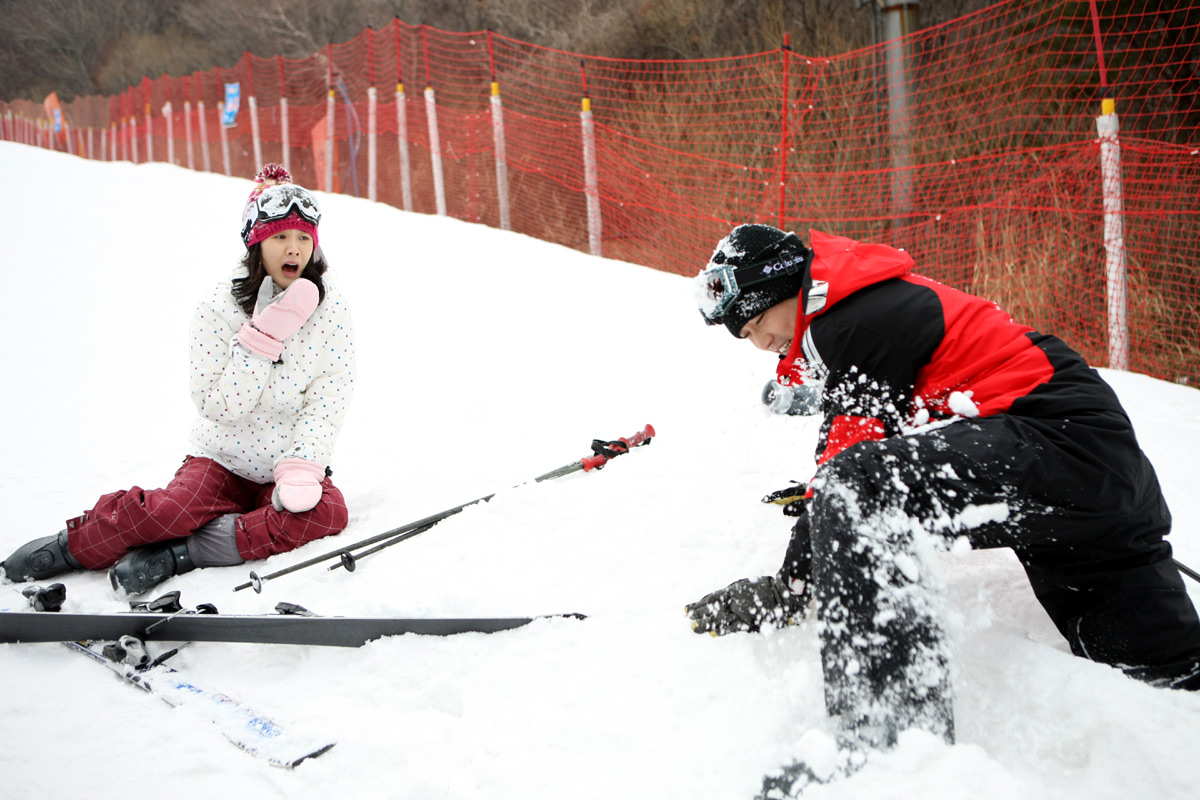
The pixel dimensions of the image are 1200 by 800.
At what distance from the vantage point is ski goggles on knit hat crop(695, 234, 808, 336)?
1787 mm

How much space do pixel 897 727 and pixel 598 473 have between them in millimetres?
1669

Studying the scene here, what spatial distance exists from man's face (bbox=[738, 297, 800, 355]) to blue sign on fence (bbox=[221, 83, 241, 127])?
1564cm

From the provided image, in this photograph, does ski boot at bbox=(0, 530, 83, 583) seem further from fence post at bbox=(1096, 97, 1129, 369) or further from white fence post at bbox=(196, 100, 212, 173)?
white fence post at bbox=(196, 100, 212, 173)

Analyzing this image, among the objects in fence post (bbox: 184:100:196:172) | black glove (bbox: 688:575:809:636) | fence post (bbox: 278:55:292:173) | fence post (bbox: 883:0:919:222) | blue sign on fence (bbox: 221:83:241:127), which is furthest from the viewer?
fence post (bbox: 184:100:196:172)

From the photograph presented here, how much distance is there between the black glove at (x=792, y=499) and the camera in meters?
2.21

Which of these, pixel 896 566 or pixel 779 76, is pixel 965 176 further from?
pixel 896 566

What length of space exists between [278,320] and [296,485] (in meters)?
0.55

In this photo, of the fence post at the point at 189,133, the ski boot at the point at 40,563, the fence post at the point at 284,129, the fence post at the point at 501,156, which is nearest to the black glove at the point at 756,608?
the ski boot at the point at 40,563

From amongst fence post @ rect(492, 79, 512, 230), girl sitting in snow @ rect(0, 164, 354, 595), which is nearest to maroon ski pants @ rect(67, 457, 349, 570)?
girl sitting in snow @ rect(0, 164, 354, 595)

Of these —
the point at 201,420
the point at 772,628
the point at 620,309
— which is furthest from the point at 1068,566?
the point at 620,309

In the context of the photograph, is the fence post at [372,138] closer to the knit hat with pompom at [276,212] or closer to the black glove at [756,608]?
the knit hat with pompom at [276,212]

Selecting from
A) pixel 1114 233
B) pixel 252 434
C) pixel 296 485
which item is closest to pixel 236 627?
pixel 296 485

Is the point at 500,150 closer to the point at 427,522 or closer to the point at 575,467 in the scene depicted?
the point at 575,467

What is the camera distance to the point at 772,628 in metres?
1.89
